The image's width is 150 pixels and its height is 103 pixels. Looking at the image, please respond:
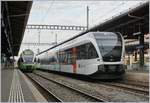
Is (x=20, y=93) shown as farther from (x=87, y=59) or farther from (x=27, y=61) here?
(x=27, y=61)

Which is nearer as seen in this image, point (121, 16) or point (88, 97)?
point (88, 97)

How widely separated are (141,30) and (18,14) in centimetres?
1223

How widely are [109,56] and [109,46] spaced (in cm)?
65

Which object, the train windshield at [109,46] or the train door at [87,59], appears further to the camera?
the train door at [87,59]

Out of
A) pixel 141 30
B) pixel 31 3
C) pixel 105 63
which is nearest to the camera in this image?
pixel 105 63

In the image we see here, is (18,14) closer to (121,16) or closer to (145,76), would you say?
(121,16)

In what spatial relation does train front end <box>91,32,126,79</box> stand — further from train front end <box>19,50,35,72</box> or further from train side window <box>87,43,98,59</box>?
train front end <box>19,50,35,72</box>

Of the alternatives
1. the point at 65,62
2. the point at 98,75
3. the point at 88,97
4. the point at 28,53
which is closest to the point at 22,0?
the point at 65,62

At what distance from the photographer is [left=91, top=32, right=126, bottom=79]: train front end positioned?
21594 mm

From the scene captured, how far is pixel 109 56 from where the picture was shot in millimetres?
21766

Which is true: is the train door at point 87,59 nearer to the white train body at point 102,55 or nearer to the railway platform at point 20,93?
the white train body at point 102,55

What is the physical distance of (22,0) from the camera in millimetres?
26297

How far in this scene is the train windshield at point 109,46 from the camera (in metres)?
21.7

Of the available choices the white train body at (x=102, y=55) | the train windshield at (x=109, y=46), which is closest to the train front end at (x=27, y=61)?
the white train body at (x=102, y=55)
